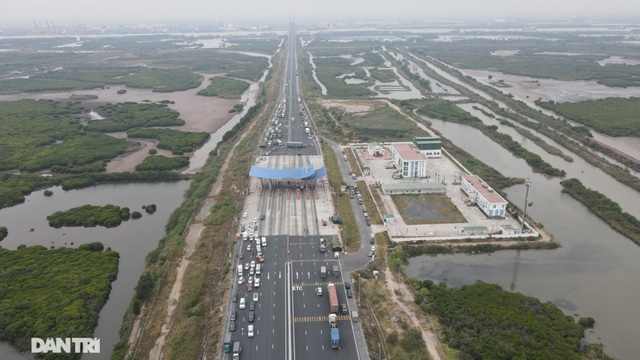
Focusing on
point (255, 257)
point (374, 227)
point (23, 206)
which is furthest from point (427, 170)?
point (23, 206)

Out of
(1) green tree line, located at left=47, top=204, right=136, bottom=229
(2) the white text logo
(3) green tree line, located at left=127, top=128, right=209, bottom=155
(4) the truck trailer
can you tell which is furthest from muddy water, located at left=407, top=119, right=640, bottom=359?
(3) green tree line, located at left=127, top=128, right=209, bottom=155

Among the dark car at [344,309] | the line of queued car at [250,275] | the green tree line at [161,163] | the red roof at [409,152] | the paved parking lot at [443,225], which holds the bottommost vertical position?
the dark car at [344,309]

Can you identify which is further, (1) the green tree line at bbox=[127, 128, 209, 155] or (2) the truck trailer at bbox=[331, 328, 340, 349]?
(1) the green tree line at bbox=[127, 128, 209, 155]

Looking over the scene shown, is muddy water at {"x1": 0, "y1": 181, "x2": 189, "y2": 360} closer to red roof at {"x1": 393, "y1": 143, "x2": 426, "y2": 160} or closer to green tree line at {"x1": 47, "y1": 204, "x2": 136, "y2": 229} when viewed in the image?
green tree line at {"x1": 47, "y1": 204, "x2": 136, "y2": 229}

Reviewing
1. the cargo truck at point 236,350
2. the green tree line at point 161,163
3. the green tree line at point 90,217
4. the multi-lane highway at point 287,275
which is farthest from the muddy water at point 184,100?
the cargo truck at point 236,350

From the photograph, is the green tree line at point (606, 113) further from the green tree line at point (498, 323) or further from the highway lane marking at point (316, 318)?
the highway lane marking at point (316, 318)

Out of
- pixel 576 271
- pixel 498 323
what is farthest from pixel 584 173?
pixel 498 323

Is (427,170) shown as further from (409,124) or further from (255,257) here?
(255,257)
